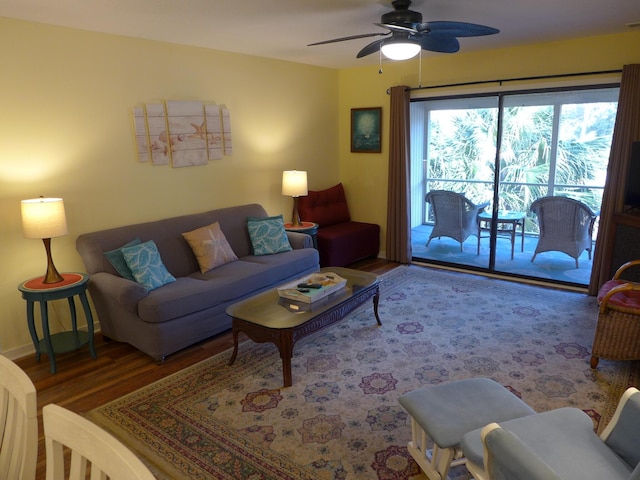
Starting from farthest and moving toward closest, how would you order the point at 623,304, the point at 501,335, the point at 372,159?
the point at 372,159 < the point at 501,335 < the point at 623,304

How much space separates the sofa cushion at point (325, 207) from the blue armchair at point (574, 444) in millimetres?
4008

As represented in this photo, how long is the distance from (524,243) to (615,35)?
2.22m

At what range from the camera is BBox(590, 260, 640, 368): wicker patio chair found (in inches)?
115

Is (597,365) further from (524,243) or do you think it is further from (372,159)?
(372,159)

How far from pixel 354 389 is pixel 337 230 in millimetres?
2910

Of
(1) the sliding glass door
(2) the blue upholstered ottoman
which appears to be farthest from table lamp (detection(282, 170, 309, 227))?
(2) the blue upholstered ottoman

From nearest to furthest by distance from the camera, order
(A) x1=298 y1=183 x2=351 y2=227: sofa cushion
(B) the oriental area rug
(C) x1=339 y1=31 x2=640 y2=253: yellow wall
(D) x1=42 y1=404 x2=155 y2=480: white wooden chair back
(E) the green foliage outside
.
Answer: (D) x1=42 y1=404 x2=155 y2=480: white wooden chair back, (B) the oriental area rug, (C) x1=339 y1=31 x2=640 y2=253: yellow wall, (E) the green foliage outside, (A) x1=298 y1=183 x2=351 y2=227: sofa cushion

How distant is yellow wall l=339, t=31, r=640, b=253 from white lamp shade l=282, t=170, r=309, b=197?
1268mm

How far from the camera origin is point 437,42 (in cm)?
325

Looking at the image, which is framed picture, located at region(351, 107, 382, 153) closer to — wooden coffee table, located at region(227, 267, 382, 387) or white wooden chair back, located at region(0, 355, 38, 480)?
wooden coffee table, located at region(227, 267, 382, 387)

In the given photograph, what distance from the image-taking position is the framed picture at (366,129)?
5820 millimetres

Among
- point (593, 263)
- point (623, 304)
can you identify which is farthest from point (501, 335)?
point (593, 263)

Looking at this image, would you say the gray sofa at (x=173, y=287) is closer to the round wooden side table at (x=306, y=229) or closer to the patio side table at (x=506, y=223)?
the round wooden side table at (x=306, y=229)

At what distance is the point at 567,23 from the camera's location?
3.73 metres
